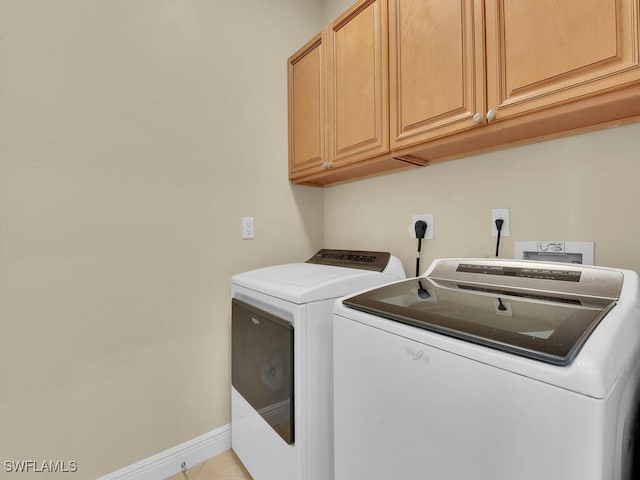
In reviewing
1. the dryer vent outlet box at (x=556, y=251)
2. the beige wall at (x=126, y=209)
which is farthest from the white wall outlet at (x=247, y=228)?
the dryer vent outlet box at (x=556, y=251)

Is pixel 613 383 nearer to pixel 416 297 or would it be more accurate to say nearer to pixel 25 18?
pixel 416 297

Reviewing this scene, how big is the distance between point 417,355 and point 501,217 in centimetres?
84

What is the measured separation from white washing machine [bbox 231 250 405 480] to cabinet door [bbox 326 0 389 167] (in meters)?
0.59

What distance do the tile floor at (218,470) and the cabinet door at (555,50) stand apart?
1948mm

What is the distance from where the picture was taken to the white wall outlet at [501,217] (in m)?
1.22

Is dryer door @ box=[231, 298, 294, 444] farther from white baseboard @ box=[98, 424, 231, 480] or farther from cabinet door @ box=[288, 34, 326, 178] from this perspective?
cabinet door @ box=[288, 34, 326, 178]

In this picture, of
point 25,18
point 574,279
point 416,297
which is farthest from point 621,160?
point 25,18

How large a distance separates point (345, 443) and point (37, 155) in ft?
5.18

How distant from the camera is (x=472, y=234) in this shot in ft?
4.34

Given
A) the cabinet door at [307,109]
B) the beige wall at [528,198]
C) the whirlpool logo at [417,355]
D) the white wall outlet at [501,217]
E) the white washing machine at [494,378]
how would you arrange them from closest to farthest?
the white washing machine at [494,378] → the whirlpool logo at [417,355] → the beige wall at [528,198] → the white wall outlet at [501,217] → the cabinet door at [307,109]

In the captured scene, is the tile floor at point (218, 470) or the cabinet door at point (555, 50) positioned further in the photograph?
the tile floor at point (218, 470)

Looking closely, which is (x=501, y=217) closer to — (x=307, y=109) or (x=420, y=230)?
(x=420, y=230)

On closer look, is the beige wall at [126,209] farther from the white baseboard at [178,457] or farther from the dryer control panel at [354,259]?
the dryer control panel at [354,259]

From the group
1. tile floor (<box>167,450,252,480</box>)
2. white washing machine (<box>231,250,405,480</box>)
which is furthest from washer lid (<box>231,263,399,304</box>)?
tile floor (<box>167,450,252,480</box>)
